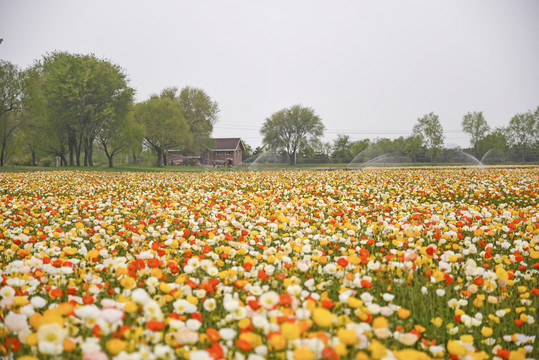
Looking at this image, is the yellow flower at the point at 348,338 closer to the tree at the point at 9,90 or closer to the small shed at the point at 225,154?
the tree at the point at 9,90

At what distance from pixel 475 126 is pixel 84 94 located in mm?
66755

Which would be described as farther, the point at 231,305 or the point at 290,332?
the point at 231,305

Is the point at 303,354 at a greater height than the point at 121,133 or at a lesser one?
lesser

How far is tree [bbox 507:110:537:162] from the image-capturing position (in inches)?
2351

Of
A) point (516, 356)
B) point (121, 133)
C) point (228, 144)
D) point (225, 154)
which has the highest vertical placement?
point (228, 144)

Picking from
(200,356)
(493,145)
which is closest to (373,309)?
(200,356)

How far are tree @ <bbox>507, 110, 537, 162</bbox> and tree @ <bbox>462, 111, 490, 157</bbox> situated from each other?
396 cm

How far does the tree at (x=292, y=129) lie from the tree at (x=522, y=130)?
35.1 metres

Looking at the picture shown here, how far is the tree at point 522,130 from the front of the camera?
59.7 m

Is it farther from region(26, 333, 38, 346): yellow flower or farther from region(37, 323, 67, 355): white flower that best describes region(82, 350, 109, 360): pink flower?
region(26, 333, 38, 346): yellow flower

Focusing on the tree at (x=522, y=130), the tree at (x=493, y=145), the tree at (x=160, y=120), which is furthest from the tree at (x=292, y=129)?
the tree at (x=522, y=130)

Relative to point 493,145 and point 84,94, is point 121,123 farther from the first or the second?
point 493,145

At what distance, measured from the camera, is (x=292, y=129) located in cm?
6625

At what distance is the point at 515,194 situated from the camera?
8.30m
